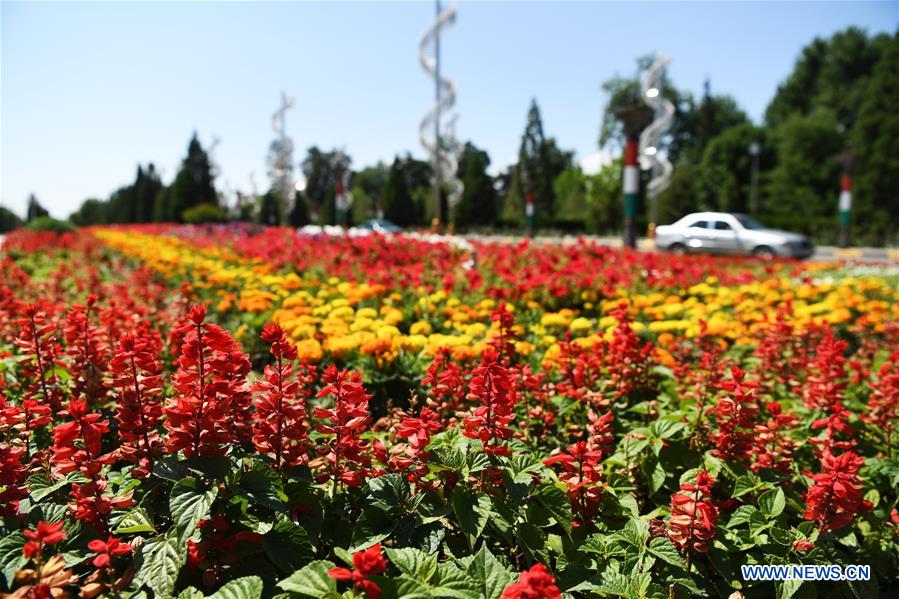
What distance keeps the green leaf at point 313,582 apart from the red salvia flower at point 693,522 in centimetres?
90

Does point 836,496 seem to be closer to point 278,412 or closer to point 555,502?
point 555,502

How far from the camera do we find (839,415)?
6.59 feet

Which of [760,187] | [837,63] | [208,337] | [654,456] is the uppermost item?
[837,63]

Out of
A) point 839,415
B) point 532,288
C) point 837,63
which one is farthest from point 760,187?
point 839,415

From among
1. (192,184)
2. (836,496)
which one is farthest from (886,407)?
(192,184)

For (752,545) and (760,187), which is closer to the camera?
(752,545)

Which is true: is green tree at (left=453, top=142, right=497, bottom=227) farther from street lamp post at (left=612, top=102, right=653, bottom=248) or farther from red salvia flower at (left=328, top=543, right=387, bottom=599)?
red salvia flower at (left=328, top=543, right=387, bottom=599)

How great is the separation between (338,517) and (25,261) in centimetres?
1120

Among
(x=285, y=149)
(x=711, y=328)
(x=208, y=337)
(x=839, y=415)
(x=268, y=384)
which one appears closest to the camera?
(x=208, y=337)

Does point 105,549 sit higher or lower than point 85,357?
lower

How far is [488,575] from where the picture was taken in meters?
1.28

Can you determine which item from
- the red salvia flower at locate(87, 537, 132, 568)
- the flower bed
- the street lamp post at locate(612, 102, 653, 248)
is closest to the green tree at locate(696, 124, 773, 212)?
the street lamp post at locate(612, 102, 653, 248)

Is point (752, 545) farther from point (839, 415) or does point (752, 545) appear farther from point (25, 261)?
point (25, 261)

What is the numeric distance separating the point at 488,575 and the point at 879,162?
122ft
